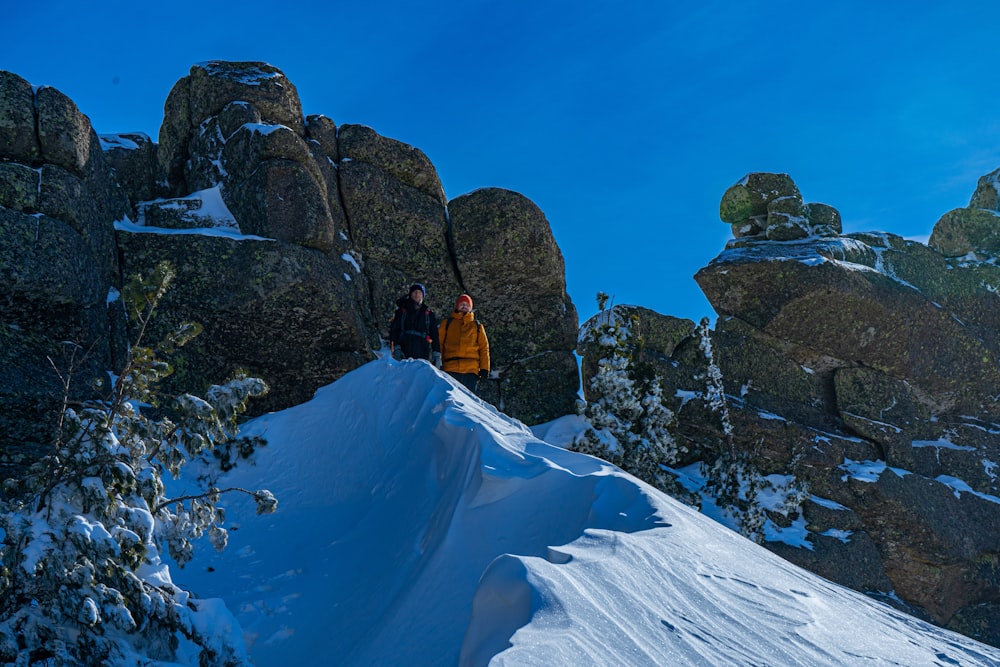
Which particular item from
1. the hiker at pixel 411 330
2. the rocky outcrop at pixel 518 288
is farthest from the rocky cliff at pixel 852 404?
the hiker at pixel 411 330

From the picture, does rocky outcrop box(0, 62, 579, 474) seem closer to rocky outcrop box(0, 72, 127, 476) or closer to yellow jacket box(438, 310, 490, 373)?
rocky outcrop box(0, 72, 127, 476)

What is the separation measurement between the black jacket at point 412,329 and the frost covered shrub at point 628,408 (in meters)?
5.60

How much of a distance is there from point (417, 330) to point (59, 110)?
8862mm

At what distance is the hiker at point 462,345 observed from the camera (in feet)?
47.2

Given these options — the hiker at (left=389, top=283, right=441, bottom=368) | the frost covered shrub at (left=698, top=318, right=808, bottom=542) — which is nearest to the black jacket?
the hiker at (left=389, top=283, right=441, bottom=368)

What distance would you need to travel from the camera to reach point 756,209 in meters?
29.5

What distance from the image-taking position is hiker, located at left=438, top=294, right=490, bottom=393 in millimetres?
14383

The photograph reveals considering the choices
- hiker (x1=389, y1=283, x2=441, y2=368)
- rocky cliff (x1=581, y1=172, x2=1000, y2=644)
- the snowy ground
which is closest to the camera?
the snowy ground

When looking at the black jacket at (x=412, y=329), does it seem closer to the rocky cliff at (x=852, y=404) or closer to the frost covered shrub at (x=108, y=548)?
the rocky cliff at (x=852, y=404)

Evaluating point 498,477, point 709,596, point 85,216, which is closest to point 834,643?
point 709,596

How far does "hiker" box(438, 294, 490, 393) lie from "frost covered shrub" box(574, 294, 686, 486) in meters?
→ 5.22

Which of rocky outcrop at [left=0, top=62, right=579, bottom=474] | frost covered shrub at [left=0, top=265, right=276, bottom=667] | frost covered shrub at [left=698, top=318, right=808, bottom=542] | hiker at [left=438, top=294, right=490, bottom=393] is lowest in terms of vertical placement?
frost covered shrub at [left=0, top=265, right=276, bottom=667]

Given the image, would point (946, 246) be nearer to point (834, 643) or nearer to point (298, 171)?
point (298, 171)

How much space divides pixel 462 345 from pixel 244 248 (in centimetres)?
668
